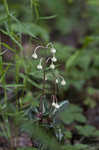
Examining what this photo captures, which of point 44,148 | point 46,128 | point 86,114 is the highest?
point 46,128

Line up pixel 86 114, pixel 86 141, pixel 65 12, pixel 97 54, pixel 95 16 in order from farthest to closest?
pixel 65 12, pixel 95 16, pixel 97 54, pixel 86 114, pixel 86 141

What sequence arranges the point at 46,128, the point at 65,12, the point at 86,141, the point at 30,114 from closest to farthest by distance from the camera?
the point at 46,128, the point at 30,114, the point at 86,141, the point at 65,12

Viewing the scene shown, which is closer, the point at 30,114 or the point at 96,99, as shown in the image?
the point at 30,114

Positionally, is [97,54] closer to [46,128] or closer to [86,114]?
[86,114]

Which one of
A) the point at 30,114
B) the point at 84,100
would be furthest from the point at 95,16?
the point at 30,114

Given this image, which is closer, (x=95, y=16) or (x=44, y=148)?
(x=44, y=148)

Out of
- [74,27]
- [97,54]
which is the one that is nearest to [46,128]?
[97,54]

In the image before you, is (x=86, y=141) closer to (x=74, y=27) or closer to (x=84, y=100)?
(x=84, y=100)

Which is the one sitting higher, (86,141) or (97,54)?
(97,54)

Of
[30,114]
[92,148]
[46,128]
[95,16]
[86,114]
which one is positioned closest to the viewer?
[46,128]
